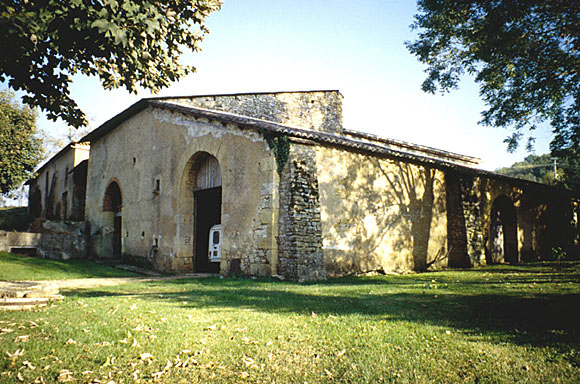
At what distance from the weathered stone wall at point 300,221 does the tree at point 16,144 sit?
19317 mm

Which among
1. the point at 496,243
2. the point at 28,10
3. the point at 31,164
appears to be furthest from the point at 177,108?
the point at 31,164

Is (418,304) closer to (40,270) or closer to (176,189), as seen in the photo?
(176,189)

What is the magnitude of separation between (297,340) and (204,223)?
9.04 m

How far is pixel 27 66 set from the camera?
180 inches

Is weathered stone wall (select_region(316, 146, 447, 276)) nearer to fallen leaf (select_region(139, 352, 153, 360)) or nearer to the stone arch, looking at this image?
the stone arch

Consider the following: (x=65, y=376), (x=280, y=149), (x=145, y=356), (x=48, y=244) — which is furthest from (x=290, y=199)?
(x=48, y=244)

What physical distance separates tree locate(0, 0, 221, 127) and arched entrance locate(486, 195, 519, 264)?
14145 mm

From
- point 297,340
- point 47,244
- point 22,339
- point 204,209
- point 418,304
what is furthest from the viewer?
point 47,244

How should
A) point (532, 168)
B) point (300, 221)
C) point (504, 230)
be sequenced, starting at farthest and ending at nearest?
point (532, 168) → point (504, 230) → point (300, 221)

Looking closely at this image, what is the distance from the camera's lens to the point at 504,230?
52.5 ft

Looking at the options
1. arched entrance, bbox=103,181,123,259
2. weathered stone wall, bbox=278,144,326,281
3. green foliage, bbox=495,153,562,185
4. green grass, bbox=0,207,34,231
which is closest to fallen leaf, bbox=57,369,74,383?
weathered stone wall, bbox=278,144,326,281

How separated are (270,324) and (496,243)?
44.7 feet

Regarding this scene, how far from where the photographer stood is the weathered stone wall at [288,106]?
50.2 ft

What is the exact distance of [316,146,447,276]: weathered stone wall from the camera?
32.4 feet
